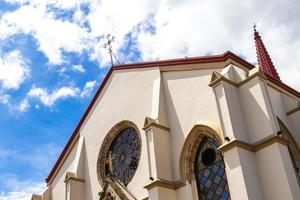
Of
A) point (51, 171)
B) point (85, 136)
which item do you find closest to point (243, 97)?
point (85, 136)

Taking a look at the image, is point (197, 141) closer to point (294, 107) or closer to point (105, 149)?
point (294, 107)

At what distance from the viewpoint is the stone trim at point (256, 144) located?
1049cm

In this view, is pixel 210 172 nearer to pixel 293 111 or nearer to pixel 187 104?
pixel 187 104

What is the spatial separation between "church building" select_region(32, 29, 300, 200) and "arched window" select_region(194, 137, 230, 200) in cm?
3

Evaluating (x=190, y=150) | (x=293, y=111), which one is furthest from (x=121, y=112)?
(x=293, y=111)

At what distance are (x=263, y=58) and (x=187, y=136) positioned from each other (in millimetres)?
16047

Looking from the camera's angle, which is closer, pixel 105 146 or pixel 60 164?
pixel 105 146

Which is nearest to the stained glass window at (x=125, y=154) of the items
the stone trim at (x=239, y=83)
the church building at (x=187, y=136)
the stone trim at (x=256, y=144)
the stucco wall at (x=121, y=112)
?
the church building at (x=187, y=136)

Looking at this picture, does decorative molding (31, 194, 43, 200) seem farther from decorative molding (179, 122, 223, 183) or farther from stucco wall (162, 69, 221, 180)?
decorative molding (179, 122, 223, 183)

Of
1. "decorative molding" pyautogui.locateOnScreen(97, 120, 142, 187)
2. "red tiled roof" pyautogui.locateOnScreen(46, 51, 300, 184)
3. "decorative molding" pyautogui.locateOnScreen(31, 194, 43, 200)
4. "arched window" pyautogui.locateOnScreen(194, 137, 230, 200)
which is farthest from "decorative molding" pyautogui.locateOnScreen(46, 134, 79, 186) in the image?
"arched window" pyautogui.locateOnScreen(194, 137, 230, 200)

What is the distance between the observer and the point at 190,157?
42.8 ft

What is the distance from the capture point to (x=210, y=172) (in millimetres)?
12445

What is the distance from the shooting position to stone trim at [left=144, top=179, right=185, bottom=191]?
12320 millimetres

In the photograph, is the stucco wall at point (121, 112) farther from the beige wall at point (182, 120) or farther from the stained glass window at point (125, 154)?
the stained glass window at point (125, 154)
